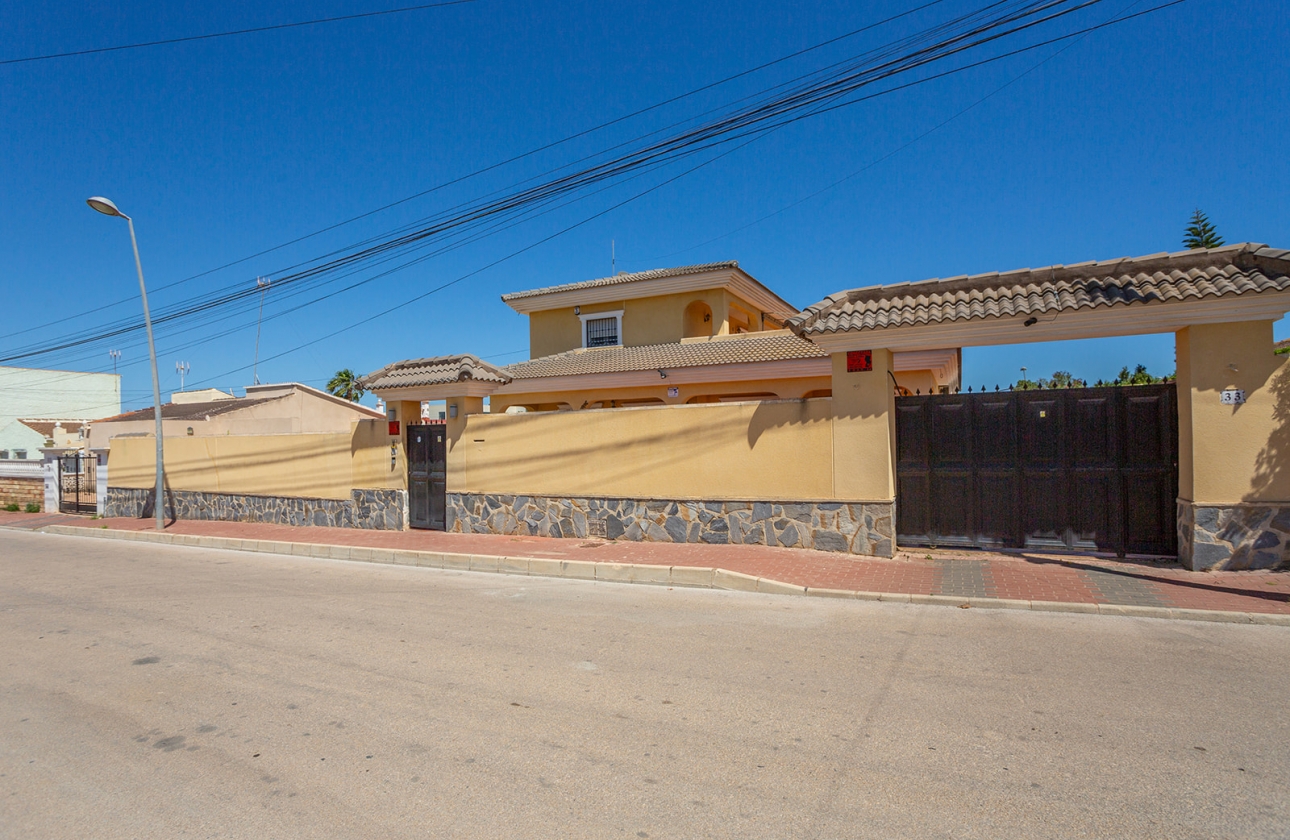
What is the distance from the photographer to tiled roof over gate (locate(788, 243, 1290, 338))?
8.23 m

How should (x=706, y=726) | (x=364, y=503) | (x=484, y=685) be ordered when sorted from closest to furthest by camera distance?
(x=706, y=726), (x=484, y=685), (x=364, y=503)

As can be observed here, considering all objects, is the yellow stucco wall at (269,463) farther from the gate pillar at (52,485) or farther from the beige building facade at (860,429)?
the gate pillar at (52,485)

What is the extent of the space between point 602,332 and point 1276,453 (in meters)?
20.4

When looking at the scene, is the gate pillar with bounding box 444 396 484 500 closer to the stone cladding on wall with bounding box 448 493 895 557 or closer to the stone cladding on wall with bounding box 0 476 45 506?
the stone cladding on wall with bounding box 448 493 895 557

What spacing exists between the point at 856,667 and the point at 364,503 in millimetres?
12315

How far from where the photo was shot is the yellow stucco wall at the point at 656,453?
10750 millimetres

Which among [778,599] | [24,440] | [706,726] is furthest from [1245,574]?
[24,440]

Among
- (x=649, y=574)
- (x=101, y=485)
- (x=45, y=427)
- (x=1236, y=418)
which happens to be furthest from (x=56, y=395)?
(x=1236, y=418)

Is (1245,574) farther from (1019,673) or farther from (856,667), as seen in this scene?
(856,667)

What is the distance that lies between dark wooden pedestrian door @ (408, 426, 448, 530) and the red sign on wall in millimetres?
8221

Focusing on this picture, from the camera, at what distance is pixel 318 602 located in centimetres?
847

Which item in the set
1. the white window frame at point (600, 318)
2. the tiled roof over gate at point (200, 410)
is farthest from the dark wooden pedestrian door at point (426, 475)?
the tiled roof over gate at point (200, 410)

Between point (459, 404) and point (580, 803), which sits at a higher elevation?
point (459, 404)

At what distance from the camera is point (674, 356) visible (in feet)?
70.3
